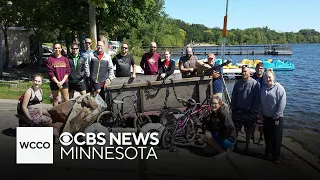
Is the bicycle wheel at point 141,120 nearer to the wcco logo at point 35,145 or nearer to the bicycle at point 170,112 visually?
the bicycle at point 170,112

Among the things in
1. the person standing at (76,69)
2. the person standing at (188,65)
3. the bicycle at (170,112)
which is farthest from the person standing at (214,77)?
the person standing at (76,69)

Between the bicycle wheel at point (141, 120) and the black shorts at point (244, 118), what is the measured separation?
6.09 ft

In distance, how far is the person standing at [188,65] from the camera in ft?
28.0

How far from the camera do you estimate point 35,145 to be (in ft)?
21.5

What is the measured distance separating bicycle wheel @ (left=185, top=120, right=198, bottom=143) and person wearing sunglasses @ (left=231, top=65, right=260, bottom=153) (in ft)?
2.76

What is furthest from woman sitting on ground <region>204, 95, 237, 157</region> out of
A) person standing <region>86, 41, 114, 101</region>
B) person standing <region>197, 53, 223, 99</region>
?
person standing <region>86, 41, 114, 101</region>

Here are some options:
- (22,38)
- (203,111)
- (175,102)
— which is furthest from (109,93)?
(22,38)

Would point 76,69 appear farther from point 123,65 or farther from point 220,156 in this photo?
point 220,156

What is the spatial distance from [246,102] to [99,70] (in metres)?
3.40

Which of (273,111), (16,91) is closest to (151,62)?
(273,111)

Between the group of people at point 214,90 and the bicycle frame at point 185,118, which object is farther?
the bicycle frame at point 185,118

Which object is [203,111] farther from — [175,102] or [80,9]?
[80,9]

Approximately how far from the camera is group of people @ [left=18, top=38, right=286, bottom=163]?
6570 mm

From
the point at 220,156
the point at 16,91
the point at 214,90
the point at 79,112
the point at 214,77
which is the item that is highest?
the point at 214,77
